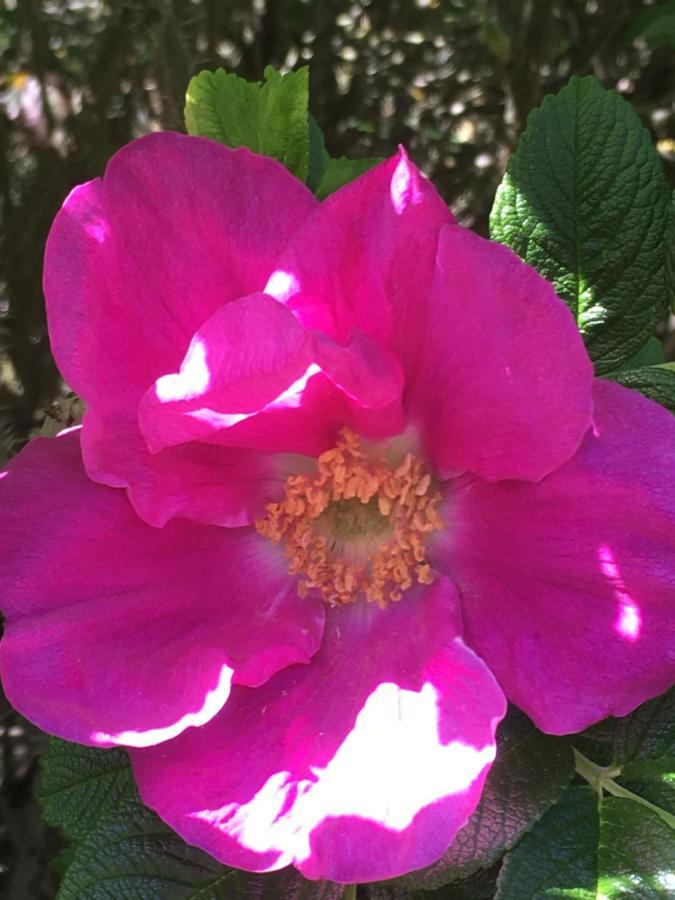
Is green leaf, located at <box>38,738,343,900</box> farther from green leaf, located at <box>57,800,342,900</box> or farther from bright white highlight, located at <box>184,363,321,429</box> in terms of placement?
bright white highlight, located at <box>184,363,321,429</box>

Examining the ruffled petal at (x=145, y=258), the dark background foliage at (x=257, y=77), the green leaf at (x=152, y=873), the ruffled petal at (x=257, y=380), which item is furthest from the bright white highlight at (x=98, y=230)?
the dark background foliage at (x=257, y=77)

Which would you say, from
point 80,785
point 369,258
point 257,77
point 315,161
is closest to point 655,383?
point 369,258

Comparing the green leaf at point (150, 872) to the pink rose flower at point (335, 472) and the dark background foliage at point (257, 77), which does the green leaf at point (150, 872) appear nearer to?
the pink rose flower at point (335, 472)

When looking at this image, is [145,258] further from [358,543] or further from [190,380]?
[358,543]

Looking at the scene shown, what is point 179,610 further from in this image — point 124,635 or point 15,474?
point 15,474

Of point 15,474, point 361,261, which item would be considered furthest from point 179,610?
point 361,261

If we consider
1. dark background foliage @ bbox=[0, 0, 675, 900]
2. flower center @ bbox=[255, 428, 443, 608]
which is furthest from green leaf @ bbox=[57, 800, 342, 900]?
dark background foliage @ bbox=[0, 0, 675, 900]
